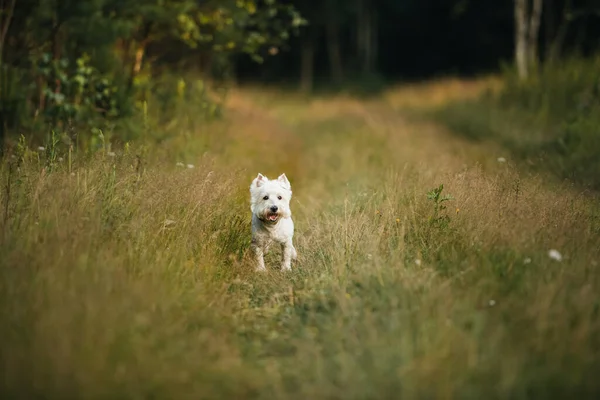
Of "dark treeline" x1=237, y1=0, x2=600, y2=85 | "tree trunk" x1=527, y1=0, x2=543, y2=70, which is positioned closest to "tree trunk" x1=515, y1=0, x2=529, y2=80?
"tree trunk" x1=527, y1=0, x2=543, y2=70

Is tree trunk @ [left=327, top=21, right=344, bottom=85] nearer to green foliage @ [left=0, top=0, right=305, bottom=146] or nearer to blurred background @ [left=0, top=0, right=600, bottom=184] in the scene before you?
blurred background @ [left=0, top=0, right=600, bottom=184]

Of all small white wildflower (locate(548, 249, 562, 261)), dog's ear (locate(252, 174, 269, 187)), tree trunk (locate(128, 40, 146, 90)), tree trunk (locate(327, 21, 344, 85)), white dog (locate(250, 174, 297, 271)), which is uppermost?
tree trunk (locate(128, 40, 146, 90))

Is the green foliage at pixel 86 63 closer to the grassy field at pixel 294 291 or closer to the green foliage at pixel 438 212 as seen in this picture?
the grassy field at pixel 294 291

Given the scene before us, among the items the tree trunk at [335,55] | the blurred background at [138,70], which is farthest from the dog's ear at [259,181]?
the tree trunk at [335,55]

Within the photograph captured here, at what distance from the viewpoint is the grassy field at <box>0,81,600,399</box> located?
3535mm

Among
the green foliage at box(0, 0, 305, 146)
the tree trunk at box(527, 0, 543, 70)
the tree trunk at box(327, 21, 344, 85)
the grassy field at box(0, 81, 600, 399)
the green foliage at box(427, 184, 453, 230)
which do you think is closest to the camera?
the grassy field at box(0, 81, 600, 399)

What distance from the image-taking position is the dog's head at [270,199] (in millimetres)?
6121

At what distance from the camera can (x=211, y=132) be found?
11.0 m

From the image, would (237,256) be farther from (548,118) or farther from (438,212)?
(548,118)

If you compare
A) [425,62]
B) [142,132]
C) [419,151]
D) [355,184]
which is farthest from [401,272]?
[425,62]

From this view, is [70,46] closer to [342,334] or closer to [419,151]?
[419,151]

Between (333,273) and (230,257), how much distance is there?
1031 mm

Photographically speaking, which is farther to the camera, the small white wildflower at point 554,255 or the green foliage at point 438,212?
the green foliage at point 438,212

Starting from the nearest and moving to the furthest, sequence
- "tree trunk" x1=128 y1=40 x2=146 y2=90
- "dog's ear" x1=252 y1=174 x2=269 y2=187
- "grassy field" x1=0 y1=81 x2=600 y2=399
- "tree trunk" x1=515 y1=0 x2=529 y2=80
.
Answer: "grassy field" x1=0 y1=81 x2=600 y2=399 < "dog's ear" x1=252 y1=174 x2=269 y2=187 < "tree trunk" x1=128 y1=40 x2=146 y2=90 < "tree trunk" x1=515 y1=0 x2=529 y2=80
